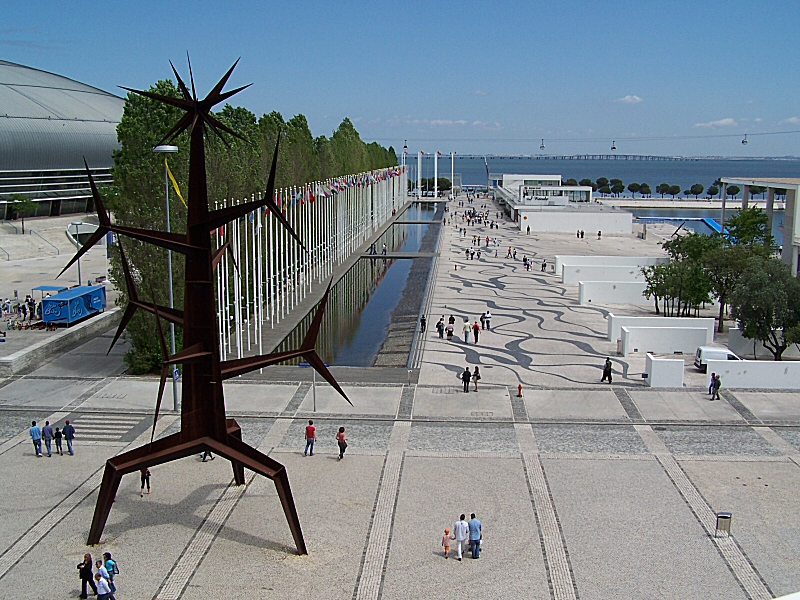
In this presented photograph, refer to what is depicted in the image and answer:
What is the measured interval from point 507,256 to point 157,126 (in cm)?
4316

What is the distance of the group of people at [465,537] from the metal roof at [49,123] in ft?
238

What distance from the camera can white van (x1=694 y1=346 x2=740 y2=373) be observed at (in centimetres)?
3278

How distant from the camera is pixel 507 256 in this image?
233 feet

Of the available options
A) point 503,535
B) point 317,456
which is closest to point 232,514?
point 317,456

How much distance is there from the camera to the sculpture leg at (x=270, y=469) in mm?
17094

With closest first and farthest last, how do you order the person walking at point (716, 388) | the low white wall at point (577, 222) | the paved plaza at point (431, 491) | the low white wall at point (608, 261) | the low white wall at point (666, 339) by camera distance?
1. the paved plaza at point (431, 491)
2. the person walking at point (716, 388)
3. the low white wall at point (666, 339)
4. the low white wall at point (608, 261)
5. the low white wall at point (577, 222)

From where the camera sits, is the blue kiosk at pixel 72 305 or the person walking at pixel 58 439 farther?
the blue kiosk at pixel 72 305

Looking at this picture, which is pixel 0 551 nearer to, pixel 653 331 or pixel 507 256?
pixel 653 331

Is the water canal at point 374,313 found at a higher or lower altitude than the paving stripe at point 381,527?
lower

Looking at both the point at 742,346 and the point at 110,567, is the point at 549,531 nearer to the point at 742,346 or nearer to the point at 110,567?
the point at 110,567

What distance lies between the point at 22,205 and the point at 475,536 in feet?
216

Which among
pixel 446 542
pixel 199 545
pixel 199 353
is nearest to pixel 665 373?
pixel 446 542

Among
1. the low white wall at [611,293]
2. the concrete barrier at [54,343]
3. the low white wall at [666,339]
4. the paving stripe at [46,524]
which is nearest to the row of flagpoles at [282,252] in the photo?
the concrete barrier at [54,343]

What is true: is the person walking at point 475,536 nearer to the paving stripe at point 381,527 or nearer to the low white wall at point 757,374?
the paving stripe at point 381,527
